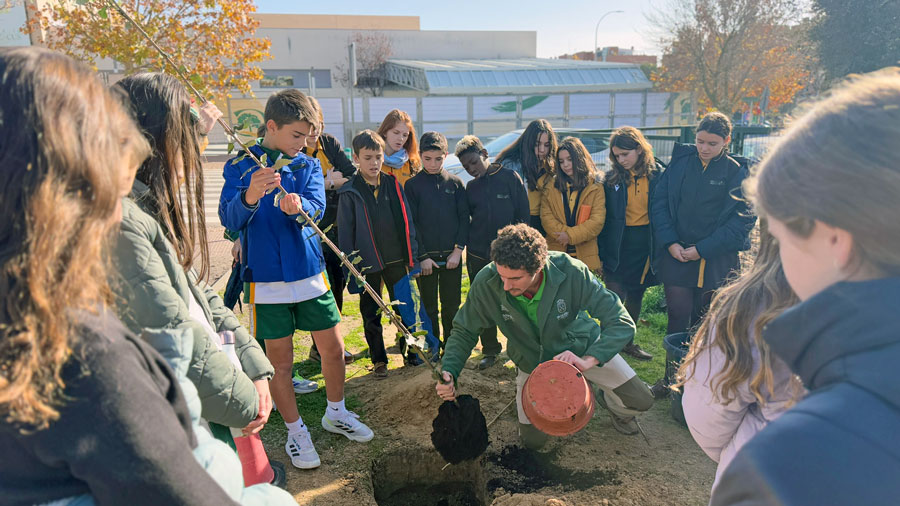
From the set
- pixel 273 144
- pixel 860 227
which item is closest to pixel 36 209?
pixel 860 227

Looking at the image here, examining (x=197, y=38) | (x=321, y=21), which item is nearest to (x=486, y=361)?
(x=197, y=38)

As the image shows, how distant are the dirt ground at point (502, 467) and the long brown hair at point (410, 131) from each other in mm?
1891

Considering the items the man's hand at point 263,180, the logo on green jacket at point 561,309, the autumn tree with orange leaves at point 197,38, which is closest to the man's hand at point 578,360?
the logo on green jacket at point 561,309

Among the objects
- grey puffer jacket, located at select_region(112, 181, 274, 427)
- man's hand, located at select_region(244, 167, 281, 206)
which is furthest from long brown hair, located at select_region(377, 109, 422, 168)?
grey puffer jacket, located at select_region(112, 181, 274, 427)

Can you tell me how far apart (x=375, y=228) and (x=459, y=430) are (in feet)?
5.46

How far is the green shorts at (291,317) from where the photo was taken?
3008 millimetres

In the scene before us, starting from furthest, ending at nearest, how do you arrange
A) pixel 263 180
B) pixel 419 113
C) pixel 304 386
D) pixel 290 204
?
1. pixel 419 113
2. pixel 304 386
3. pixel 290 204
4. pixel 263 180

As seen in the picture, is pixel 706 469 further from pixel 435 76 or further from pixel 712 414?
pixel 435 76

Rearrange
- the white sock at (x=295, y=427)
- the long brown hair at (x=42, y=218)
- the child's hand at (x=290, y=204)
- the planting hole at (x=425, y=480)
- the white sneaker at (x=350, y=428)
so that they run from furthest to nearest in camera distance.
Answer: the white sneaker at (x=350, y=428)
the planting hole at (x=425, y=480)
the white sock at (x=295, y=427)
the child's hand at (x=290, y=204)
the long brown hair at (x=42, y=218)

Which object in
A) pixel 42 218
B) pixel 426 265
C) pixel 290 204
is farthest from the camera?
pixel 426 265

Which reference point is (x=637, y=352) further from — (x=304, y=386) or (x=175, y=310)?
(x=175, y=310)

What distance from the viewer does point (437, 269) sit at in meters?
4.67

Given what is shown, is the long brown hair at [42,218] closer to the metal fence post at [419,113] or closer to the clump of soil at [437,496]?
the clump of soil at [437,496]

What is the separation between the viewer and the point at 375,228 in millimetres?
4234
